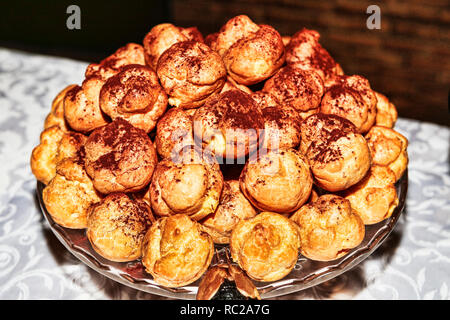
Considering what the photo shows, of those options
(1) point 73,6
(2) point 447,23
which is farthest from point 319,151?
(1) point 73,6

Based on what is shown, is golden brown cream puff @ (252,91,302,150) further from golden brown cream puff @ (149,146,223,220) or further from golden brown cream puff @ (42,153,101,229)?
golden brown cream puff @ (42,153,101,229)

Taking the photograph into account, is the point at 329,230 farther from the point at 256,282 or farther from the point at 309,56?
the point at 309,56

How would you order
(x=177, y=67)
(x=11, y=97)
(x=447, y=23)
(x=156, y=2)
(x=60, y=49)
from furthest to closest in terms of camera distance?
1. (x=156, y=2)
2. (x=60, y=49)
3. (x=447, y=23)
4. (x=11, y=97)
5. (x=177, y=67)

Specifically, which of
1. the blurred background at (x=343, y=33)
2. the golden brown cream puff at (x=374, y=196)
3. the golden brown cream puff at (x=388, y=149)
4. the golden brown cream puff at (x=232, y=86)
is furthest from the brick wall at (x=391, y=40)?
the golden brown cream puff at (x=232, y=86)

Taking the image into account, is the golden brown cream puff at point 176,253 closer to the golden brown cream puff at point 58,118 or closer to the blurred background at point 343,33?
the golden brown cream puff at point 58,118

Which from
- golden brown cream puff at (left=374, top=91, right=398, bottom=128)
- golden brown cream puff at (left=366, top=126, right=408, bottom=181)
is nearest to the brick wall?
golden brown cream puff at (left=374, top=91, right=398, bottom=128)

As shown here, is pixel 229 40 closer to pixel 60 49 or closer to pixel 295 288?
pixel 295 288
